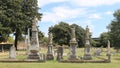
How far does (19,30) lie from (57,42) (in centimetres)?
4326

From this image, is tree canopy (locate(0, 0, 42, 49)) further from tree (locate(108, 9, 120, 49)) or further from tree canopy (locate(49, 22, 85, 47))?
tree canopy (locate(49, 22, 85, 47))

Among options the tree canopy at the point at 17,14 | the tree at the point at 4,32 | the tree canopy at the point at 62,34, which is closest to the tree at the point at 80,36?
the tree canopy at the point at 62,34

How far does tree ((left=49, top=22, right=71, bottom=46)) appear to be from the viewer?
4798 inches

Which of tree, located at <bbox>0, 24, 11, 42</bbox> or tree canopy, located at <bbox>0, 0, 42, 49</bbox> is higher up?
tree canopy, located at <bbox>0, 0, 42, 49</bbox>

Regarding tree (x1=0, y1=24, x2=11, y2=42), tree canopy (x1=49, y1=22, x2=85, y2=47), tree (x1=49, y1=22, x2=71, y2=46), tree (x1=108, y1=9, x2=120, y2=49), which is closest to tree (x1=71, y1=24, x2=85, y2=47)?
tree canopy (x1=49, y1=22, x2=85, y2=47)

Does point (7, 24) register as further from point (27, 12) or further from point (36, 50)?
point (36, 50)

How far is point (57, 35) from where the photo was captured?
411 feet

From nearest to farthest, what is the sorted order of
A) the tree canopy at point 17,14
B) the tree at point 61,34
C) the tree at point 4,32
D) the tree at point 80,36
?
the tree at point 4,32 < the tree canopy at point 17,14 < the tree at point 61,34 < the tree at point 80,36

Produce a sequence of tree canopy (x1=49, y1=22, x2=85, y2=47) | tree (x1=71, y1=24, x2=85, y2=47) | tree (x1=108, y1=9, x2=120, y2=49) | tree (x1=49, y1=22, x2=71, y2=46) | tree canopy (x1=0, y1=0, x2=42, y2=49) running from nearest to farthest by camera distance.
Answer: tree (x1=108, y1=9, x2=120, y2=49)
tree canopy (x1=0, y1=0, x2=42, y2=49)
tree (x1=49, y1=22, x2=71, y2=46)
tree canopy (x1=49, y1=22, x2=85, y2=47)
tree (x1=71, y1=24, x2=85, y2=47)

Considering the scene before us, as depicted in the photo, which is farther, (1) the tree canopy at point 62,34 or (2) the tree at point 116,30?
(1) the tree canopy at point 62,34

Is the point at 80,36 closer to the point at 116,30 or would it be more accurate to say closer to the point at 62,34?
the point at 62,34

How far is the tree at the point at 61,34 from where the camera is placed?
121875mm

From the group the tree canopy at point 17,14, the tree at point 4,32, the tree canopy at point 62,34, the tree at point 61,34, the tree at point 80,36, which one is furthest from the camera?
the tree at point 80,36

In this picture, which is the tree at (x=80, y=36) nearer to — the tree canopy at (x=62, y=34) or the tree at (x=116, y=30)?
the tree canopy at (x=62, y=34)
